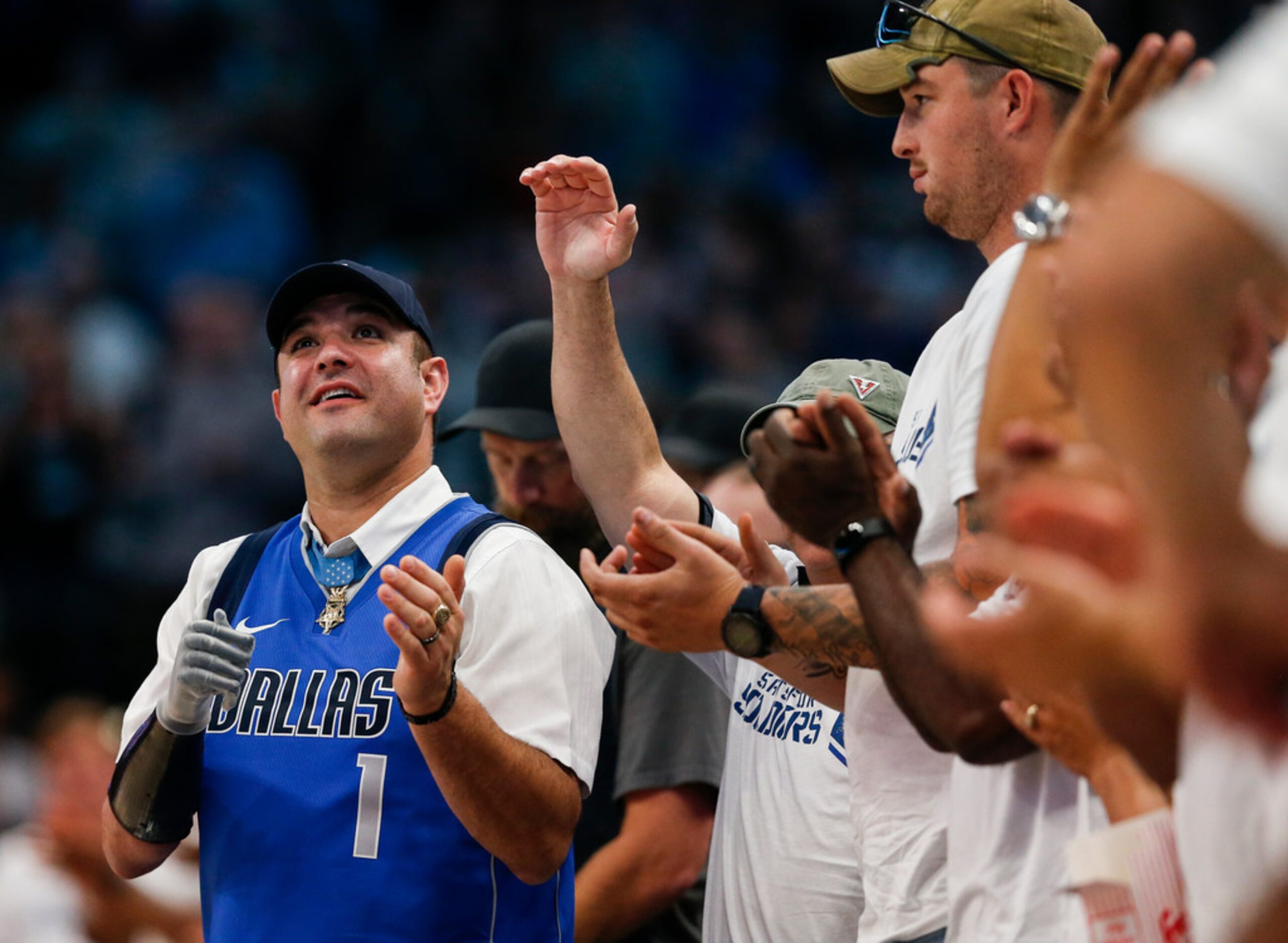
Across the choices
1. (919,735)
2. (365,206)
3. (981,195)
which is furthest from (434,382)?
(365,206)

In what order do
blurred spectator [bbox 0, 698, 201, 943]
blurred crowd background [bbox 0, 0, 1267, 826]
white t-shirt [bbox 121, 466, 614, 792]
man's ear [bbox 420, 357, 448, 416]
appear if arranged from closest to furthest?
white t-shirt [bbox 121, 466, 614, 792] → man's ear [bbox 420, 357, 448, 416] → blurred spectator [bbox 0, 698, 201, 943] → blurred crowd background [bbox 0, 0, 1267, 826]

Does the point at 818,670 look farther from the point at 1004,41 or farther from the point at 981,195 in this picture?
the point at 1004,41

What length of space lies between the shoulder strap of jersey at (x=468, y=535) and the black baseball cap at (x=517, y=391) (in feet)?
3.79

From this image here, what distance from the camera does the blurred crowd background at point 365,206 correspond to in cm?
771

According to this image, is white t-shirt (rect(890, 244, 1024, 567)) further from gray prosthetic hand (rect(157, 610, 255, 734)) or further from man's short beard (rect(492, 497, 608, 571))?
man's short beard (rect(492, 497, 608, 571))

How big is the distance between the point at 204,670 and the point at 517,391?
1.77 m

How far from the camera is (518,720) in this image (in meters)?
3.18

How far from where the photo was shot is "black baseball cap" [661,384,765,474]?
491 centimetres

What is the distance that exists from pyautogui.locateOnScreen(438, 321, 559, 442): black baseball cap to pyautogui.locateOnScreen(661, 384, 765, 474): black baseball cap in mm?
462

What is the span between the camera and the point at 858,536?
2209 mm

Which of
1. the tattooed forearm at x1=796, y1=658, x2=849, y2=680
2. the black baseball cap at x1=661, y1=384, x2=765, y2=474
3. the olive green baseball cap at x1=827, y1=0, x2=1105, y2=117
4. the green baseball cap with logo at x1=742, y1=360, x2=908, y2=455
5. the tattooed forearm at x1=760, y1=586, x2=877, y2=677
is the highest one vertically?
the olive green baseball cap at x1=827, y1=0, x2=1105, y2=117

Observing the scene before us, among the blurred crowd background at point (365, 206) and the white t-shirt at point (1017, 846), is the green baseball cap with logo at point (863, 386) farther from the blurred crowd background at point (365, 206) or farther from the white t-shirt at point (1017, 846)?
the blurred crowd background at point (365, 206)

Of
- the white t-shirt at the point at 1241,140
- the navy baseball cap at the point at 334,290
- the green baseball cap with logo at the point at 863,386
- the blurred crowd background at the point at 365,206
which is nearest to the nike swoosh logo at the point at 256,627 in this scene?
the navy baseball cap at the point at 334,290

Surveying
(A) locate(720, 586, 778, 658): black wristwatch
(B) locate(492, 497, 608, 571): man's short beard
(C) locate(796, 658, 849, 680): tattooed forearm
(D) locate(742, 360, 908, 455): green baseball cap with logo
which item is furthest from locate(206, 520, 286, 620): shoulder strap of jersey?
(A) locate(720, 586, 778, 658): black wristwatch
